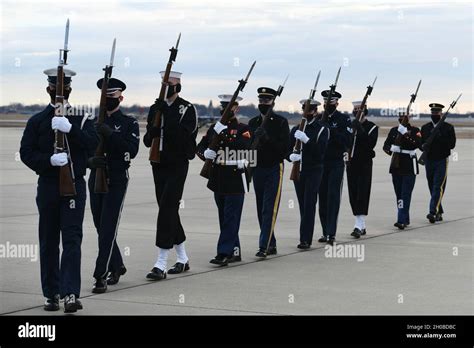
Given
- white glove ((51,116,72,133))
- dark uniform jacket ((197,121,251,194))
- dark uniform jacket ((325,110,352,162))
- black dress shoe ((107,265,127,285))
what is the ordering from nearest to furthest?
white glove ((51,116,72,133)) < black dress shoe ((107,265,127,285)) < dark uniform jacket ((197,121,251,194)) < dark uniform jacket ((325,110,352,162))

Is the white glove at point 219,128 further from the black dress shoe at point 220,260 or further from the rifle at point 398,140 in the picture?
the rifle at point 398,140

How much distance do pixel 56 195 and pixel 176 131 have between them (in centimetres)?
213

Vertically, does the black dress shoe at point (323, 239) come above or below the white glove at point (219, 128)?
below

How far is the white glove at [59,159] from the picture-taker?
904 centimetres

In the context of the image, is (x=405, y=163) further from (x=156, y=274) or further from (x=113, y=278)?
(x=113, y=278)

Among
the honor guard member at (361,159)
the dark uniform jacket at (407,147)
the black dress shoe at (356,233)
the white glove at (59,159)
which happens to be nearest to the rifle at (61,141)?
the white glove at (59,159)

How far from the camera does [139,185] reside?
2448cm

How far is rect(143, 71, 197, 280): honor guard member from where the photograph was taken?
11.0 metres

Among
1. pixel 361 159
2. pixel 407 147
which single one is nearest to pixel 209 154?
pixel 361 159

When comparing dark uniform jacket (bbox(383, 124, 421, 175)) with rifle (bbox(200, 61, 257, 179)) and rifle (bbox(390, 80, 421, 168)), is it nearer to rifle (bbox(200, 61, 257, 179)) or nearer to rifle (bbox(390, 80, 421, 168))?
rifle (bbox(390, 80, 421, 168))

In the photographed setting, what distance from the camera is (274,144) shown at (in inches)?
A: 516

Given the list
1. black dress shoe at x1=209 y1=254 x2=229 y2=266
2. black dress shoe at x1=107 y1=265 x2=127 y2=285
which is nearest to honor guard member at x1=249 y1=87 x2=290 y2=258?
black dress shoe at x1=209 y1=254 x2=229 y2=266

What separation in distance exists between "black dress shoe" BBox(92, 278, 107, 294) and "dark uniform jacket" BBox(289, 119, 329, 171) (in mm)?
4513

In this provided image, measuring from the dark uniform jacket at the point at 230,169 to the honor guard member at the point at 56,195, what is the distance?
3.12 metres
